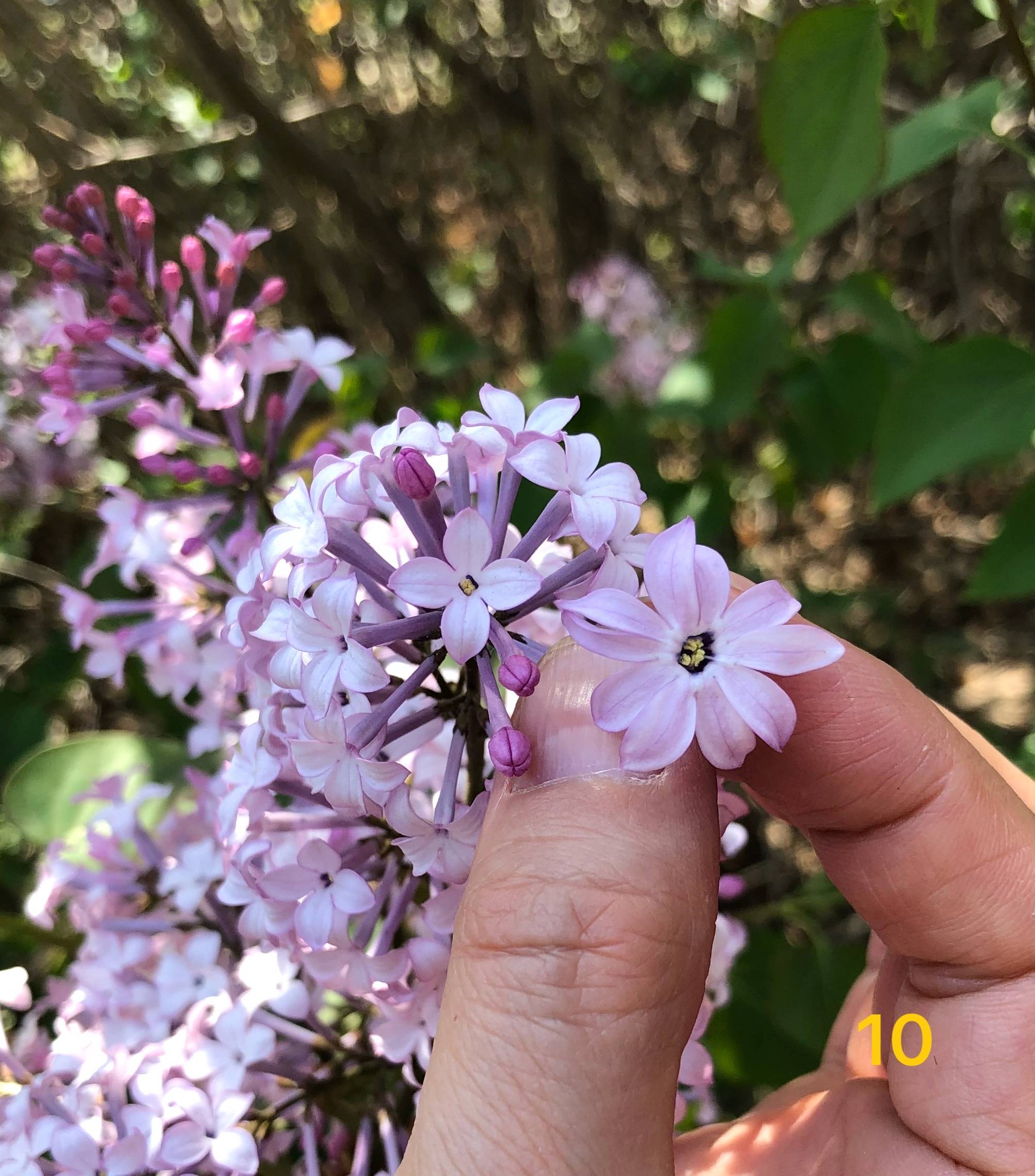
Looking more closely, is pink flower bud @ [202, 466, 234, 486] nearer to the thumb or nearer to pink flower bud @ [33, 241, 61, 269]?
pink flower bud @ [33, 241, 61, 269]

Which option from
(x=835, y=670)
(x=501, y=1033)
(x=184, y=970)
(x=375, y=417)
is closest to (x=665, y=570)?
(x=835, y=670)

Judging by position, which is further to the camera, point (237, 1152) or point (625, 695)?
point (237, 1152)

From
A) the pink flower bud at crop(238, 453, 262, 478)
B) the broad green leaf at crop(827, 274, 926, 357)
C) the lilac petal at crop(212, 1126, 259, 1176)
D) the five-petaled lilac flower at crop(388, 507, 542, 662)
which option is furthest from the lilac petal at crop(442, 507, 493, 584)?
the broad green leaf at crop(827, 274, 926, 357)

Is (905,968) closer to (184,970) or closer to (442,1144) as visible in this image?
(442,1144)

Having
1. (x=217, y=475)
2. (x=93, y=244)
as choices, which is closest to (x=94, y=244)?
(x=93, y=244)

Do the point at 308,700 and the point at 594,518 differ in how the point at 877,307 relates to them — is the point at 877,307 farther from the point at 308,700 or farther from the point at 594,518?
the point at 308,700

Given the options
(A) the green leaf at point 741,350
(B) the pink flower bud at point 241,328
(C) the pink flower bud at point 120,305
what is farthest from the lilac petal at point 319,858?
(A) the green leaf at point 741,350
